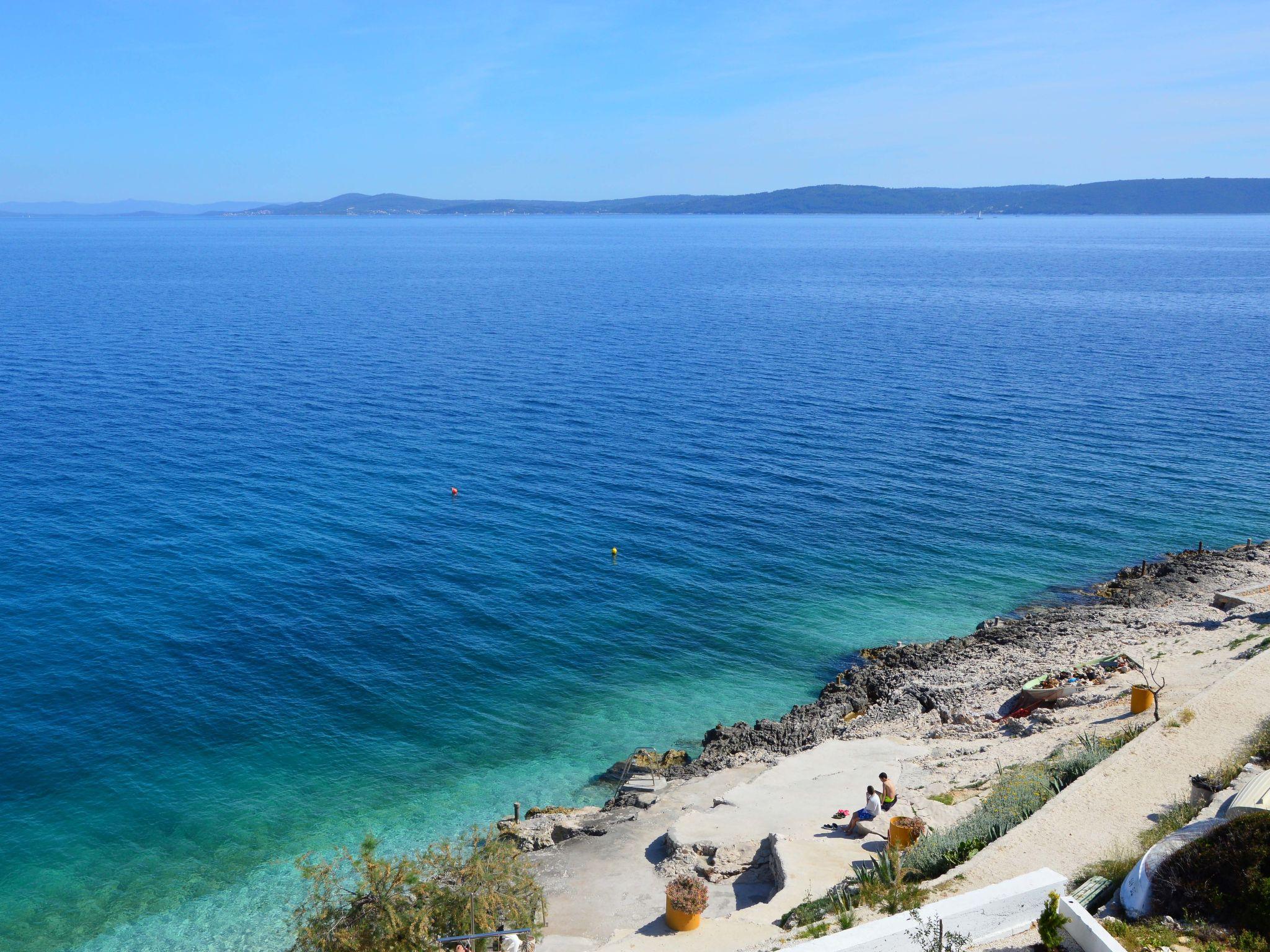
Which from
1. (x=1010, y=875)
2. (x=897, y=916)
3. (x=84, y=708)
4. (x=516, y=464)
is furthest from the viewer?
(x=516, y=464)

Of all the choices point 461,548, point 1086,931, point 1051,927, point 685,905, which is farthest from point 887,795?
point 461,548

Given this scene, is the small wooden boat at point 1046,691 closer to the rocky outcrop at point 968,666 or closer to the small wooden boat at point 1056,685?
the small wooden boat at point 1056,685

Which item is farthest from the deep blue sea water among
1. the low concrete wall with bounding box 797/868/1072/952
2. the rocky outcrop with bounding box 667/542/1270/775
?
the low concrete wall with bounding box 797/868/1072/952

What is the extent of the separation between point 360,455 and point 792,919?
49.6 metres

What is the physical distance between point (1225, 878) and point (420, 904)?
15.1 metres

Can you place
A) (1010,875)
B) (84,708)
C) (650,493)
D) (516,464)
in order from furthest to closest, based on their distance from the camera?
(516,464), (650,493), (84,708), (1010,875)

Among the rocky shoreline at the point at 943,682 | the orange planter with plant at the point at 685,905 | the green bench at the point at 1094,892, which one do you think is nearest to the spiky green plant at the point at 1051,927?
the green bench at the point at 1094,892

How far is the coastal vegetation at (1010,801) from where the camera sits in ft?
68.9

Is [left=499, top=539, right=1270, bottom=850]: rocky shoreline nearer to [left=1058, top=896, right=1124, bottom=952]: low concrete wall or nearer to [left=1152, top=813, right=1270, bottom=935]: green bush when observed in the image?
[left=1058, top=896, right=1124, bottom=952]: low concrete wall

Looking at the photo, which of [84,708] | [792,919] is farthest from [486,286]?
[792,919]

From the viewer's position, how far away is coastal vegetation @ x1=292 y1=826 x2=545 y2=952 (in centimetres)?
1775

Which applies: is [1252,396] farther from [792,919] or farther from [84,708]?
[84,708]

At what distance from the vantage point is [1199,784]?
21797mm

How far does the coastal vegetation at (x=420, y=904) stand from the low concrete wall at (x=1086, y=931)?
10.5m
